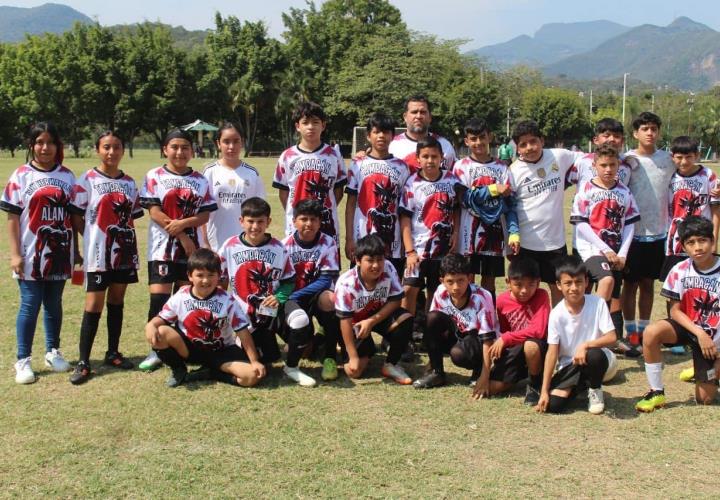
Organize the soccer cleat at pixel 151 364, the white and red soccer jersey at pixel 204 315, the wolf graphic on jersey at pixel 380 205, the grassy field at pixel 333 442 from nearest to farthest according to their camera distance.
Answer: the grassy field at pixel 333 442
the white and red soccer jersey at pixel 204 315
the soccer cleat at pixel 151 364
the wolf graphic on jersey at pixel 380 205

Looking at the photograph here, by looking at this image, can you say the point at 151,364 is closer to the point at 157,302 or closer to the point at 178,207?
the point at 157,302

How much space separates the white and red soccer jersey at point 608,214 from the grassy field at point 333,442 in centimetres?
108

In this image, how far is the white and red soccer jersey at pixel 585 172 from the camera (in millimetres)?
5648

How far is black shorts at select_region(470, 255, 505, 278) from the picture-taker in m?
5.58

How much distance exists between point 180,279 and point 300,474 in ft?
7.66

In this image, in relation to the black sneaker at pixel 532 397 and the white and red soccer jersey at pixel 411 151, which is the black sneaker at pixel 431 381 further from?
the white and red soccer jersey at pixel 411 151

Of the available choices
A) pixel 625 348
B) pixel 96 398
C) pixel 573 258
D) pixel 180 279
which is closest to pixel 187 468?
pixel 96 398

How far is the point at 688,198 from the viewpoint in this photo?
5680 mm

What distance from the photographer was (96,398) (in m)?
4.55

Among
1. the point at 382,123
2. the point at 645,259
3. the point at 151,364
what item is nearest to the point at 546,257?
the point at 645,259

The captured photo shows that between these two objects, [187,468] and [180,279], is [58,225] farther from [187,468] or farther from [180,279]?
[187,468]

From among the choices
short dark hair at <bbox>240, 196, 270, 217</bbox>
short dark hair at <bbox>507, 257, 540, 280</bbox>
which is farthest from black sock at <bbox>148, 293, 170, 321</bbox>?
short dark hair at <bbox>507, 257, 540, 280</bbox>

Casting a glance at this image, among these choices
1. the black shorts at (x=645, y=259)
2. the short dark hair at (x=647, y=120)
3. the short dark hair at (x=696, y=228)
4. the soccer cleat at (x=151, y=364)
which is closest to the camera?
the short dark hair at (x=696, y=228)

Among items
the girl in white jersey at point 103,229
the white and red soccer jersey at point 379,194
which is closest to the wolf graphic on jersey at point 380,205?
the white and red soccer jersey at point 379,194
